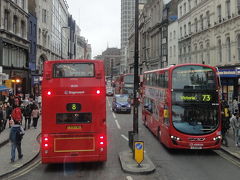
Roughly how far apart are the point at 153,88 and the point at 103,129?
8.21 m

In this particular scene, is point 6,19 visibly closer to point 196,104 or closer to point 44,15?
point 44,15

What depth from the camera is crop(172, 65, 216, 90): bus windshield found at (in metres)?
13.5

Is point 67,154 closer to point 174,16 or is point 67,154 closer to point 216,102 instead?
point 216,102

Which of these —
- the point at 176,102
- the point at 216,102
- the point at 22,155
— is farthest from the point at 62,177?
the point at 216,102

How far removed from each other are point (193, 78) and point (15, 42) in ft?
88.3

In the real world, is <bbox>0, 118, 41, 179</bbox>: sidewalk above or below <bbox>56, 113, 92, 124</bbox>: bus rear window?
below

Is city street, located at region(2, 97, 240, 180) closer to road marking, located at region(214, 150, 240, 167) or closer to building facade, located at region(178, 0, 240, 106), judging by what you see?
road marking, located at region(214, 150, 240, 167)

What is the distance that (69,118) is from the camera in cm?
1076

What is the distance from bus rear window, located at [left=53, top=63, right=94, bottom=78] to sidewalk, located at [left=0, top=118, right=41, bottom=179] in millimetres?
3774

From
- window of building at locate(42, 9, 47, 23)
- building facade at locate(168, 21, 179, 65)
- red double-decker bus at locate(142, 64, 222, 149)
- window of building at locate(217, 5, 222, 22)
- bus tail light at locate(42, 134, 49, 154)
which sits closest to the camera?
bus tail light at locate(42, 134, 49, 154)

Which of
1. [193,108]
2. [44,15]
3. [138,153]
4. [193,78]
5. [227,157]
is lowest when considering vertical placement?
[227,157]

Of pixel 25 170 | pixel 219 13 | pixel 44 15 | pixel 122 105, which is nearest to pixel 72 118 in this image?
pixel 25 170

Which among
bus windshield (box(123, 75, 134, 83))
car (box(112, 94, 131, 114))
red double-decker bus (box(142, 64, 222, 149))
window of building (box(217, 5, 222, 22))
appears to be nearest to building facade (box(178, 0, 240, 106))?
window of building (box(217, 5, 222, 22))

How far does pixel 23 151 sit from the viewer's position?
13898 millimetres
